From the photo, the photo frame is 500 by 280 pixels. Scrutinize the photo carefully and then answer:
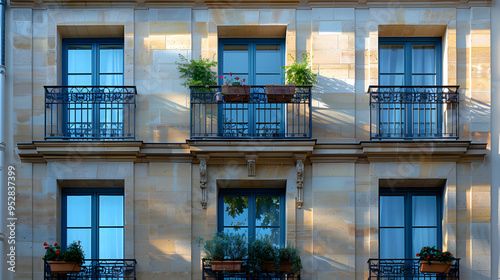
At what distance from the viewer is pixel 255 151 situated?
1405cm

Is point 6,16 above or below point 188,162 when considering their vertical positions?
above

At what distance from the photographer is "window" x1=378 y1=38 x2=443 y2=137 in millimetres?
14625

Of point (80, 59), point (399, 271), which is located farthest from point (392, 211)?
point (80, 59)

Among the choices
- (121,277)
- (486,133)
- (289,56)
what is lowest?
(121,277)

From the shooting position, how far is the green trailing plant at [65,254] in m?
13.6

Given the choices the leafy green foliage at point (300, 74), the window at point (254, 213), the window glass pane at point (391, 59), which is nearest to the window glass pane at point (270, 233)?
the window at point (254, 213)

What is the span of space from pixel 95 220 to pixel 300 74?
483cm

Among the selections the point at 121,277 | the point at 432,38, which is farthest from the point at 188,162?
the point at 432,38

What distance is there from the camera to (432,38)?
15242 millimetres

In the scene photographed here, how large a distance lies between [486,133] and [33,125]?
28.3 ft

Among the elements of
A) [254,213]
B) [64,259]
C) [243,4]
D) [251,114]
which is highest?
[243,4]

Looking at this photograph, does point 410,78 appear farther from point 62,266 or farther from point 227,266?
point 62,266

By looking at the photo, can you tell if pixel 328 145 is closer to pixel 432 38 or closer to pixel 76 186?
pixel 432 38

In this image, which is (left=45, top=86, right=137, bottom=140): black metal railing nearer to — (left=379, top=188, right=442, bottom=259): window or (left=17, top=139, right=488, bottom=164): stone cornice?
(left=17, top=139, right=488, bottom=164): stone cornice
